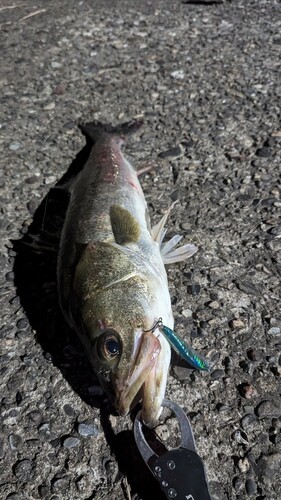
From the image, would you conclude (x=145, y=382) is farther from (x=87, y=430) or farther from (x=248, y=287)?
(x=248, y=287)

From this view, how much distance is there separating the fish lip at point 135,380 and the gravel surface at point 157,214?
315 millimetres

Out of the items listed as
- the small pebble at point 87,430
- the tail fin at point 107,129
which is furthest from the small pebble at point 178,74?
the small pebble at point 87,430

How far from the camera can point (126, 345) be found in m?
2.60

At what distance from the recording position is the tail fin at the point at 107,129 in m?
4.84

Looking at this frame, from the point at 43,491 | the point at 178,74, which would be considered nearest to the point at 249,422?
the point at 43,491

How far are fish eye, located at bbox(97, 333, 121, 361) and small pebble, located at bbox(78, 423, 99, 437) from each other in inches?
17.0

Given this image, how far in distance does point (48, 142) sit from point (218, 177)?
1.53 metres

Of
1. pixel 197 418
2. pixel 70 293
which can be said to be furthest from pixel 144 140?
pixel 197 418

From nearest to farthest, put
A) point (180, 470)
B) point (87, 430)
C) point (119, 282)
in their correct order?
point (180, 470)
point (87, 430)
point (119, 282)

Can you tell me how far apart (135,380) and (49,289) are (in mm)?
1230

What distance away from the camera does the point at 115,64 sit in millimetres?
5992

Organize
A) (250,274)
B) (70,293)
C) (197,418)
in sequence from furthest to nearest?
(250,274)
(70,293)
(197,418)

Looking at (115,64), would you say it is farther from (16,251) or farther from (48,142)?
(16,251)

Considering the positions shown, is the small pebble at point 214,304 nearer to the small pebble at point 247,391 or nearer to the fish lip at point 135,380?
the small pebble at point 247,391
